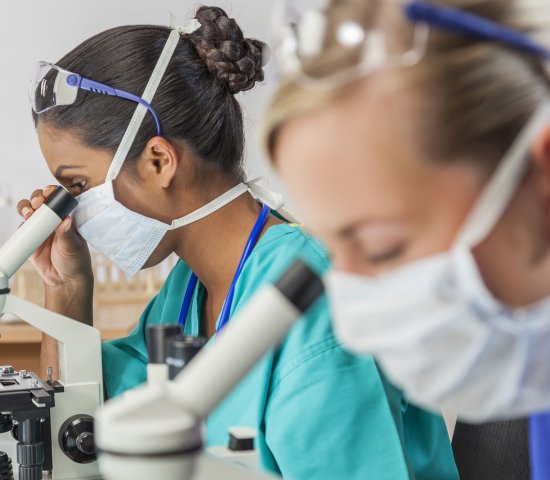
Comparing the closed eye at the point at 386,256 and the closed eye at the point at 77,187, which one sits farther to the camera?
the closed eye at the point at 77,187

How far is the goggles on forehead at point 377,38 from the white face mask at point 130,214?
75 centimetres

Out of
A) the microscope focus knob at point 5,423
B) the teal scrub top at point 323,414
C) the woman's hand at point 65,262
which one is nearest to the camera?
the teal scrub top at point 323,414

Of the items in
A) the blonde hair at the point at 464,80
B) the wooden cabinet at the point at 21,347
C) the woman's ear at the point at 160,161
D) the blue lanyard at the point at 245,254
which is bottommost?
the wooden cabinet at the point at 21,347

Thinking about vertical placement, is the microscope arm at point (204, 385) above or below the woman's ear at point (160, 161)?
below

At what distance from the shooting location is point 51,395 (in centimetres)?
113

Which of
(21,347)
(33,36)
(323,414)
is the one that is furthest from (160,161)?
(33,36)

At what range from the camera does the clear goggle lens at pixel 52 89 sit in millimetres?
1297

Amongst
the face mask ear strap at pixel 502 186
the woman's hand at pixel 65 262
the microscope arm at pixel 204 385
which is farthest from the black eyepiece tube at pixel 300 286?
the woman's hand at pixel 65 262

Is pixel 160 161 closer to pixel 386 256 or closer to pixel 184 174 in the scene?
pixel 184 174

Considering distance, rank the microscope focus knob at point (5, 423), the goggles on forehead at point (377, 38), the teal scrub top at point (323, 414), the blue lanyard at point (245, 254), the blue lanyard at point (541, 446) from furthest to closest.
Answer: the blue lanyard at point (245, 254), the microscope focus knob at point (5, 423), the teal scrub top at point (323, 414), the blue lanyard at point (541, 446), the goggles on forehead at point (377, 38)

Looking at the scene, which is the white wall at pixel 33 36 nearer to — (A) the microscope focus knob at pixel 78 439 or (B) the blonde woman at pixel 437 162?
(A) the microscope focus knob at pixel 78 439

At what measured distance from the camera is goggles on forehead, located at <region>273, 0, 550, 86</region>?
538mm

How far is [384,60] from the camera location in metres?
0.54

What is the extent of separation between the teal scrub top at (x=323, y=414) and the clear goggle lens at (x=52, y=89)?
41 centimetres
